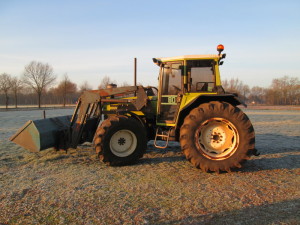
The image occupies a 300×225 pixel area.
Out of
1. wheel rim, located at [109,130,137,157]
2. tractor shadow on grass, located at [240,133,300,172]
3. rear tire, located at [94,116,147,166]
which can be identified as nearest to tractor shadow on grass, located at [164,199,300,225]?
tractor shadow on grass, located at [240,133,300,172]

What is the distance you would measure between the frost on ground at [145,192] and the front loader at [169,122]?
431 mm

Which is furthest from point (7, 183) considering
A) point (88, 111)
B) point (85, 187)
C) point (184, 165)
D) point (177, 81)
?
point (177, 81)

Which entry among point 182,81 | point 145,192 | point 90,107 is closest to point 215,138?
point 182,81

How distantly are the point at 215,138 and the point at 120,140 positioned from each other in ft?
7.07

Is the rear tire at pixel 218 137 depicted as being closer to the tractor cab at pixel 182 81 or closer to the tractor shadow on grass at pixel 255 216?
the tractor cab at pixel 182 81

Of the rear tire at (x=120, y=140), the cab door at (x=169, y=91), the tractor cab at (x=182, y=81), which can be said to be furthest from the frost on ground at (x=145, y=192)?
the tractor cab at (x=182, y=81)

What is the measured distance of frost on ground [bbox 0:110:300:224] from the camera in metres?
3.04

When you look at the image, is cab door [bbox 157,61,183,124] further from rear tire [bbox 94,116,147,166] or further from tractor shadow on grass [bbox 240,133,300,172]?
tractor shadow on grass [bbox 240,133,300,172]

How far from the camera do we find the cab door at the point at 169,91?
558 cm

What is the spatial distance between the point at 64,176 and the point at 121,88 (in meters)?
2.57

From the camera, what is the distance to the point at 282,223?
114 inches

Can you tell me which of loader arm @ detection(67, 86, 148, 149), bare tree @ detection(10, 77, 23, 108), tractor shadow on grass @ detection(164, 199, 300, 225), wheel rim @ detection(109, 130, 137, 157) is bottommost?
tractor shadow on grass @ detection(164, 199, 300, 225)

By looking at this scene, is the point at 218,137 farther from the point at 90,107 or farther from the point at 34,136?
the point at 34,136

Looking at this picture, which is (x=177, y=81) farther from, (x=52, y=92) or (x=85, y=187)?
(x=52, y=92)
